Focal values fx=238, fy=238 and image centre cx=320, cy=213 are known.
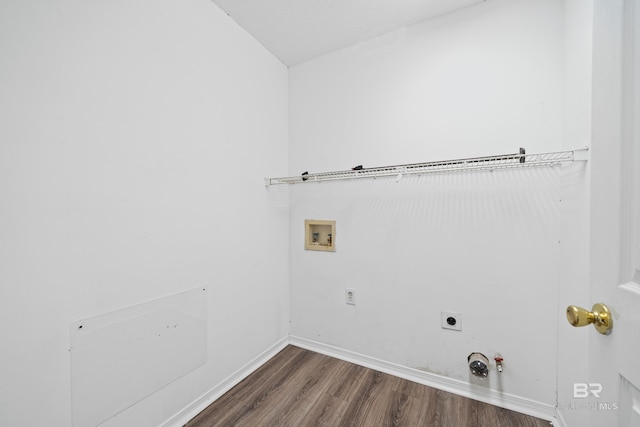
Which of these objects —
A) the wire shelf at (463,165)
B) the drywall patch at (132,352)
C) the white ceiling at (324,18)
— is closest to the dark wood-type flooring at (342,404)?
the drywall patch at (132,352)

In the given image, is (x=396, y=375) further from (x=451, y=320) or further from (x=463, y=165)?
(x=463, y=165)

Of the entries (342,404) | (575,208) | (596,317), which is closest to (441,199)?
(575,208)

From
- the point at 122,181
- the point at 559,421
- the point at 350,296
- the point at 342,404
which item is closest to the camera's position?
the point at 122,181

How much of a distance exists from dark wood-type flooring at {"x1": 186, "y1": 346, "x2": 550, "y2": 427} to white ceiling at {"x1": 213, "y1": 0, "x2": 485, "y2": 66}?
2.48 m

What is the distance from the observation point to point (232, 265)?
1.63 meters

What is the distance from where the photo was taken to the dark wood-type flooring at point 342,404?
1.32 meters

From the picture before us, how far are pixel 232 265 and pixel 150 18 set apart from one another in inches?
56.2

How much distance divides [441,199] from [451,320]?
79cm

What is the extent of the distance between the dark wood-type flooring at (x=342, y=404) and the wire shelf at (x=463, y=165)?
1.41 metres

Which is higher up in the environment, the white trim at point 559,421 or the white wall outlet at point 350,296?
the white wall outlet at point 350,296

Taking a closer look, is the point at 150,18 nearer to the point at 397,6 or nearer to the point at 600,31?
the point at 397,6

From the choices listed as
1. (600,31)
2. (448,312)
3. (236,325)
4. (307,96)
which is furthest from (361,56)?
(236,325)

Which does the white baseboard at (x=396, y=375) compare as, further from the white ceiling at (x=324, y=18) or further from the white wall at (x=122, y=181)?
the white ceiling at (x=324, y=18)

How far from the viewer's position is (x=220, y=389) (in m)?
1.53
